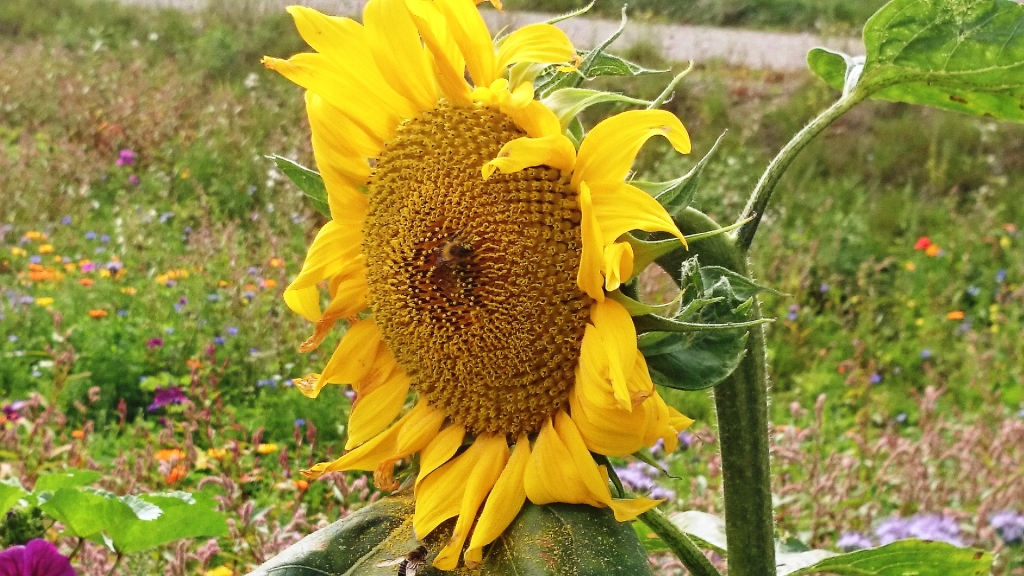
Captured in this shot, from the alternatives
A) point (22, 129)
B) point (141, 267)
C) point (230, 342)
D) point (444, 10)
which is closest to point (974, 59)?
point (444, 10)

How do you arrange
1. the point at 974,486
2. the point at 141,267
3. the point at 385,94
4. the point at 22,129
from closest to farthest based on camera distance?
the point at 385,94 → the point at 974,486 → the point at 141,267 → the point at 22,129

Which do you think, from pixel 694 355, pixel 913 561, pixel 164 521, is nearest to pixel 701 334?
pixel 694 355

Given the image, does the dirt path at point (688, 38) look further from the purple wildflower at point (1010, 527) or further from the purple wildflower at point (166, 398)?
the purple wildflower at point (1010, 527)

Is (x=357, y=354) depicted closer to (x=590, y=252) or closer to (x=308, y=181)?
(x=308, y=181)

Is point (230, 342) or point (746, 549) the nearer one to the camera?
point (746, 549)

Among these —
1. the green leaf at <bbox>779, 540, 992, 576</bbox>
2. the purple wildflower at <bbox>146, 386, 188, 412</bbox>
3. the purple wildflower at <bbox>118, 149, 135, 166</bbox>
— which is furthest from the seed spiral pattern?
the purple wildflower at <bbox>118, 149, 135, 166</bbox>

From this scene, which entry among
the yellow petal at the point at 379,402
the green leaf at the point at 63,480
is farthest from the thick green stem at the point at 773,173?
the green leaf at the point at 63,480

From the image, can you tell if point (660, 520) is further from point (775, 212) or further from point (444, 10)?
point (775, 212)
